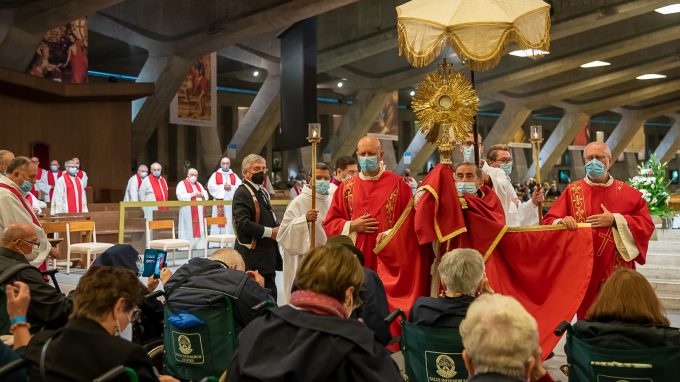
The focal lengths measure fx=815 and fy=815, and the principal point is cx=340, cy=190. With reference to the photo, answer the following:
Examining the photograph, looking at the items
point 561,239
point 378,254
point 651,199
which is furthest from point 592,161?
point 651,199

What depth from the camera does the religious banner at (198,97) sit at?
68.0ft

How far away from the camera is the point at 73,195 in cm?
1554

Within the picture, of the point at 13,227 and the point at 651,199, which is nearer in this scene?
the point at 13,227

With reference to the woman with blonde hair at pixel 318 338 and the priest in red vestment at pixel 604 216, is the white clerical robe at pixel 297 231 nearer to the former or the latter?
the priest in red vestment at pixel 604 216

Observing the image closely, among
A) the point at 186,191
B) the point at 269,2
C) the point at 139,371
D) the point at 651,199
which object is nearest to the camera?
the point at 139,371

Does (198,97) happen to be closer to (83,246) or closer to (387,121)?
(387,121)

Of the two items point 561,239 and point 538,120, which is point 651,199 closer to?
point 561,239

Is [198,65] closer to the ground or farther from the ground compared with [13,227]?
farther from the ground

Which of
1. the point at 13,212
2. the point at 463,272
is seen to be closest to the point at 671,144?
the point at 13,212

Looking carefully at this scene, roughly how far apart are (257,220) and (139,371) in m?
3.68

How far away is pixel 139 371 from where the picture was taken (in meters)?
2.71

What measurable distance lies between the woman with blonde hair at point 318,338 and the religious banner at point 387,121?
24.4 m

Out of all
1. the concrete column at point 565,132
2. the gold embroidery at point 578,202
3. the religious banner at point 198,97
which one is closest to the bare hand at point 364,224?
the gold embroidery at point 578,202

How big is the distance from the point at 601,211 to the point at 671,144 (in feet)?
123
